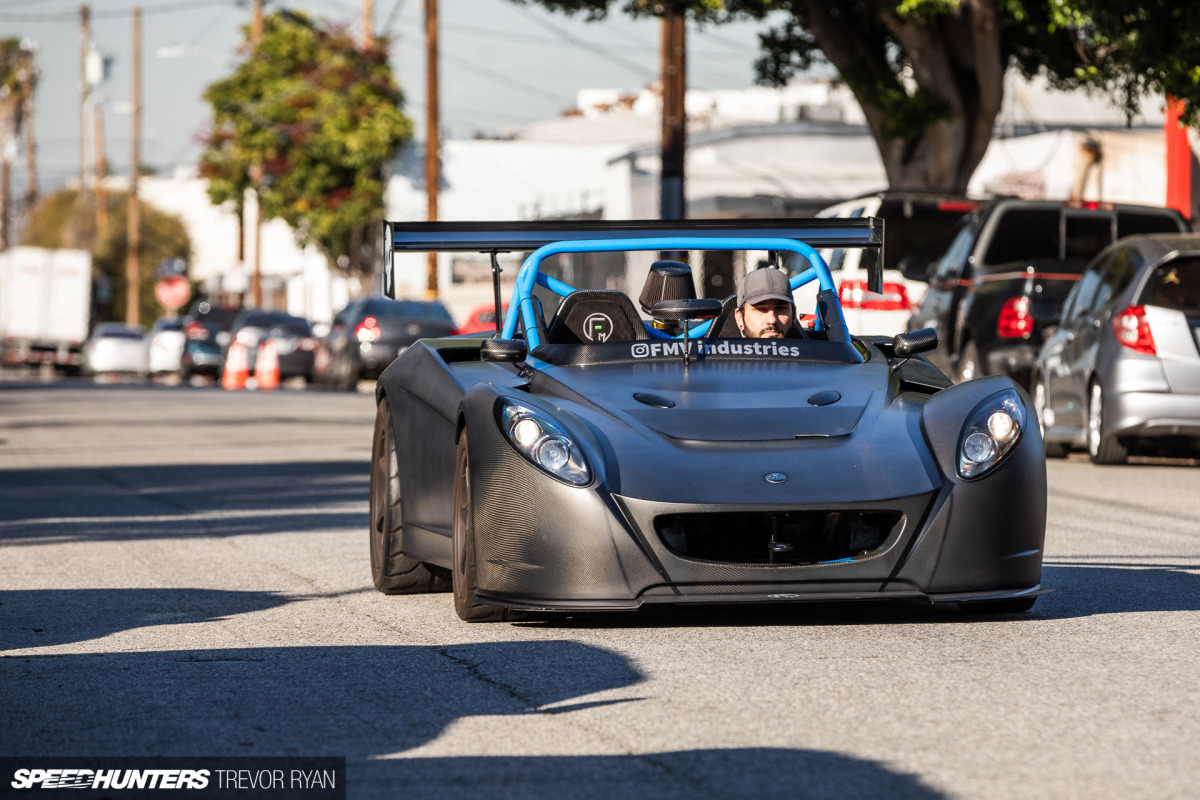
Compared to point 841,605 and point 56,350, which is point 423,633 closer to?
point 841,605

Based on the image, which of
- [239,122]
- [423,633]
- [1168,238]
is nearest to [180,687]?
[423,633]

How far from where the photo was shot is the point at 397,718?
529 cm

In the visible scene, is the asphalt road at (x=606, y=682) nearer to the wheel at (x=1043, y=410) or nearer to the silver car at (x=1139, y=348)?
the silver car at (x=1139, y=348)

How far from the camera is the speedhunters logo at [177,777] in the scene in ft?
14.7

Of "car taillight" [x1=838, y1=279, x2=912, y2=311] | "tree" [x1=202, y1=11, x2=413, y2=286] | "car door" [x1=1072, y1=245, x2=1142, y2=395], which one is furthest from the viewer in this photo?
"tree" [x1=202, y1=11, x2=413, y2=286]

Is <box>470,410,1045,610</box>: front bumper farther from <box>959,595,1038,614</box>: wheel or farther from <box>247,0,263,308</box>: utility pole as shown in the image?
<box>247,0,263,308</box>: utility pole

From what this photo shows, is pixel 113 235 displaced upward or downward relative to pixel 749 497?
upward

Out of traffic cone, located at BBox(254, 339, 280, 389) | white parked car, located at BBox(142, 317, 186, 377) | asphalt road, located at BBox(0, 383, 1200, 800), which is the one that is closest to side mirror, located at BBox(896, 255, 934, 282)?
asphalt road, located at BBox(0, 383, 1200, 800)

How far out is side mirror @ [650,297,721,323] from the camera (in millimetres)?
7426

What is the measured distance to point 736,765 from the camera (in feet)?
15.2

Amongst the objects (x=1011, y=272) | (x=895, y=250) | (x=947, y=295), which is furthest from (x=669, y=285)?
(x=895, y=250)

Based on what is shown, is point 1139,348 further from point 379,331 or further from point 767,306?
point 379,331

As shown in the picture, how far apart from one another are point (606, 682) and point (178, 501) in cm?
765

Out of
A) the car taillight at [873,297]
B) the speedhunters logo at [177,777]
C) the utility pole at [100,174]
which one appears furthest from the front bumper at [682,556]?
the utility pole at [100,174]
